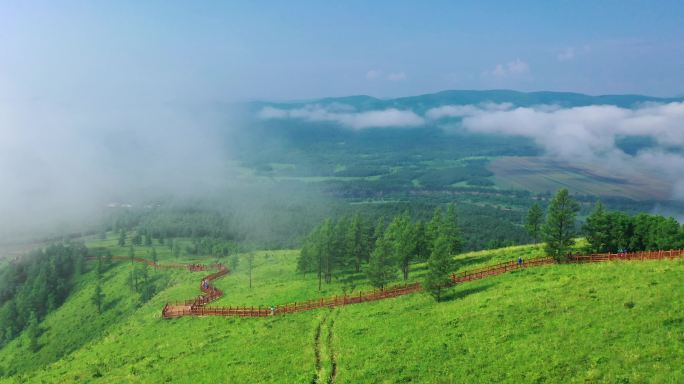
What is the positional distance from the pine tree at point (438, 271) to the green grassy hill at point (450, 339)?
5.42 feet

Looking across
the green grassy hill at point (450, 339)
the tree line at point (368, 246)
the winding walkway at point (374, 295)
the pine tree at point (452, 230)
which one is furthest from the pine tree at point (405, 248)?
the winding walkway at point (374, 295)

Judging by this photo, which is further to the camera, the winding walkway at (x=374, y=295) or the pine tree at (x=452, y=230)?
the pine tree at (x=452, y=230)

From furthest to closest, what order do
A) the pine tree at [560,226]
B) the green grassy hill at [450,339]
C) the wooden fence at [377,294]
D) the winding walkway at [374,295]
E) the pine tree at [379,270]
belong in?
the pine tree at [379,270] < the wooden fence at [377,294] < the winding walkway at [374,295] < the pine tree at [560,226] < the green grassy hill at [450,339]

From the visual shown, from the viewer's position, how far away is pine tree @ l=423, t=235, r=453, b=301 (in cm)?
5188

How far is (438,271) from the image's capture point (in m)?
52.1

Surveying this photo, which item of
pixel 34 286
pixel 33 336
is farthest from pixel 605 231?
pixel 34 286

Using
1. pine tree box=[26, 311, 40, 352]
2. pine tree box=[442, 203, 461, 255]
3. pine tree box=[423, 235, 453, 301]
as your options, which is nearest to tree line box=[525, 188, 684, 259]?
pine tree box=[423, 235, 453, 301]

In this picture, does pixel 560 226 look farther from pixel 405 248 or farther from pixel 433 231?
pixel 433 231

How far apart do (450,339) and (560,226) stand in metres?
27.0

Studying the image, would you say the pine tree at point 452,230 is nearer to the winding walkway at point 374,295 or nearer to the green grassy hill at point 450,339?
the green grassy hill at point 450,339

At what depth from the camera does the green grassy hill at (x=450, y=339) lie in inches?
1245

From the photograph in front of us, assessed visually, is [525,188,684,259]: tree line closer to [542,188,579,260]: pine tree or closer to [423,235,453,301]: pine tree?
[542,188,579,260]: pine tree

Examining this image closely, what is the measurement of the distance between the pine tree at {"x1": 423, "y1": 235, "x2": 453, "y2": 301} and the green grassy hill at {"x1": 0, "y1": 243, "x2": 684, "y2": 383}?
165 cm

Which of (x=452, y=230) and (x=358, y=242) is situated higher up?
(x=452, y=230)
